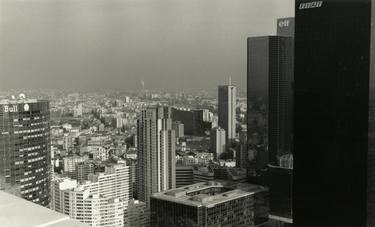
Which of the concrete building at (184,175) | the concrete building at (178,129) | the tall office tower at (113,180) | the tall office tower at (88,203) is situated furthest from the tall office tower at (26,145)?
the concrete building at (184,175)

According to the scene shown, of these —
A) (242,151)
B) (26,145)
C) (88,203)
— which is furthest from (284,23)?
(26,145)

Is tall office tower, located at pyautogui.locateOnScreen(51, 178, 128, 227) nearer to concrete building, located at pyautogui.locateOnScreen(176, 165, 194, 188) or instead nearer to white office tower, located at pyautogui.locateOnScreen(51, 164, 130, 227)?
white office tower, located at pyautogui.locateOnScreen(51, 164, 130, 227)

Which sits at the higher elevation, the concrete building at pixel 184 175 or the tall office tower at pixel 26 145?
the tall office tower at pixel 26 145

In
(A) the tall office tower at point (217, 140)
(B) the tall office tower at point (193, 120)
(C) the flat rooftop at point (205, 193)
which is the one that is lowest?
(C) the flat rooftop at point (205, 193)

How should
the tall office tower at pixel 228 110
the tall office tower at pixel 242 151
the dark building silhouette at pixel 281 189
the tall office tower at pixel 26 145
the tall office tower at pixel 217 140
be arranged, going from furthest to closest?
the dark building silhouette at pixel 281 189
the tall office tower at pixel 242 151
the tall office tower at pixel 217 140
the tall office tower at pixel 228 110
the tall office tower at pixel 26 145

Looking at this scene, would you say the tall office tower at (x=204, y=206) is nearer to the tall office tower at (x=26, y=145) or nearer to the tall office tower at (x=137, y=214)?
the tall office tower at (x=137, y=214)

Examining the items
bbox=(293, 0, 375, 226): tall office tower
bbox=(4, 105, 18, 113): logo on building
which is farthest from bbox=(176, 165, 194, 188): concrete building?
bbox=(4, 105, 18, 113): logo on building

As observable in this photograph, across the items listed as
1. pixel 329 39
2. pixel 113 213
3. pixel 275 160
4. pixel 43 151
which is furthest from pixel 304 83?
pixel 43 151

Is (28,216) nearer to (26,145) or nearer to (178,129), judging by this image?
(26,145)
